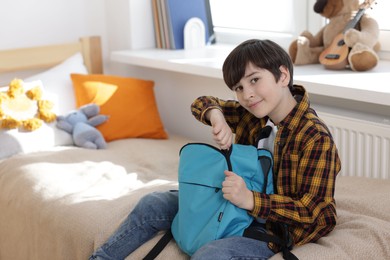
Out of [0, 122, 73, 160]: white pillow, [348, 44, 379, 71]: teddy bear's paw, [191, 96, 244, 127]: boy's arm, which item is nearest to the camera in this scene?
[191, 96, 244, 127]: boy's arm

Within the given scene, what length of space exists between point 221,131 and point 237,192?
0.20 meters

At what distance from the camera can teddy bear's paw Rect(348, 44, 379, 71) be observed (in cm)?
222

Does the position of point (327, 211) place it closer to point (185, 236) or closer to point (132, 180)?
point (185, 236)

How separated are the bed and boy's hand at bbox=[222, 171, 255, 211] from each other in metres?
0.15

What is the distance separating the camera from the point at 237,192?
158 centimetres

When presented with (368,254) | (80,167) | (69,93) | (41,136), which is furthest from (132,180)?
(368,254)

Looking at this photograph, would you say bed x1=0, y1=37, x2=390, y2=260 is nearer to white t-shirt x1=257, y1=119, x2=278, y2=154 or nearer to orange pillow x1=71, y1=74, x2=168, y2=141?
orange pillow x1=71, y1=74, x2=168, y2=141

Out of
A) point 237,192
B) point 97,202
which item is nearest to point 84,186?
point 97,202

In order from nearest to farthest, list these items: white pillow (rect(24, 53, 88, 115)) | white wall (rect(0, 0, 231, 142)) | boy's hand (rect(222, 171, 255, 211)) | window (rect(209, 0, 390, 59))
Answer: boy's hand (rect(222, 171, 255, 211)), window (rect(209, 0, 390, 59)), white pillow (rect(24, 53, 88, 115)), white wall (rect(0, 0, 231, 142))

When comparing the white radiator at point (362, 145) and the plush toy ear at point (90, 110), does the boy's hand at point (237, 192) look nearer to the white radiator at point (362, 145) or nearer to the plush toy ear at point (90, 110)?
the white radiator at point (362, 145)

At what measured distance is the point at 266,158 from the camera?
1.67 meters

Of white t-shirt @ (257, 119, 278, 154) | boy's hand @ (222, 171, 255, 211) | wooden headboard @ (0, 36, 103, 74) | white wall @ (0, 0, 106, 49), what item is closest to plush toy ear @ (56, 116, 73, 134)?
wooden headboard @ (0, 36, 103, 74)

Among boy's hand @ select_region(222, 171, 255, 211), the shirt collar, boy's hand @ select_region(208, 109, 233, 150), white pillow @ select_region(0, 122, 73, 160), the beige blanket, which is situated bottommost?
the beige blanket

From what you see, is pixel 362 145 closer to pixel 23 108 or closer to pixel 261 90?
pixel 261 90
